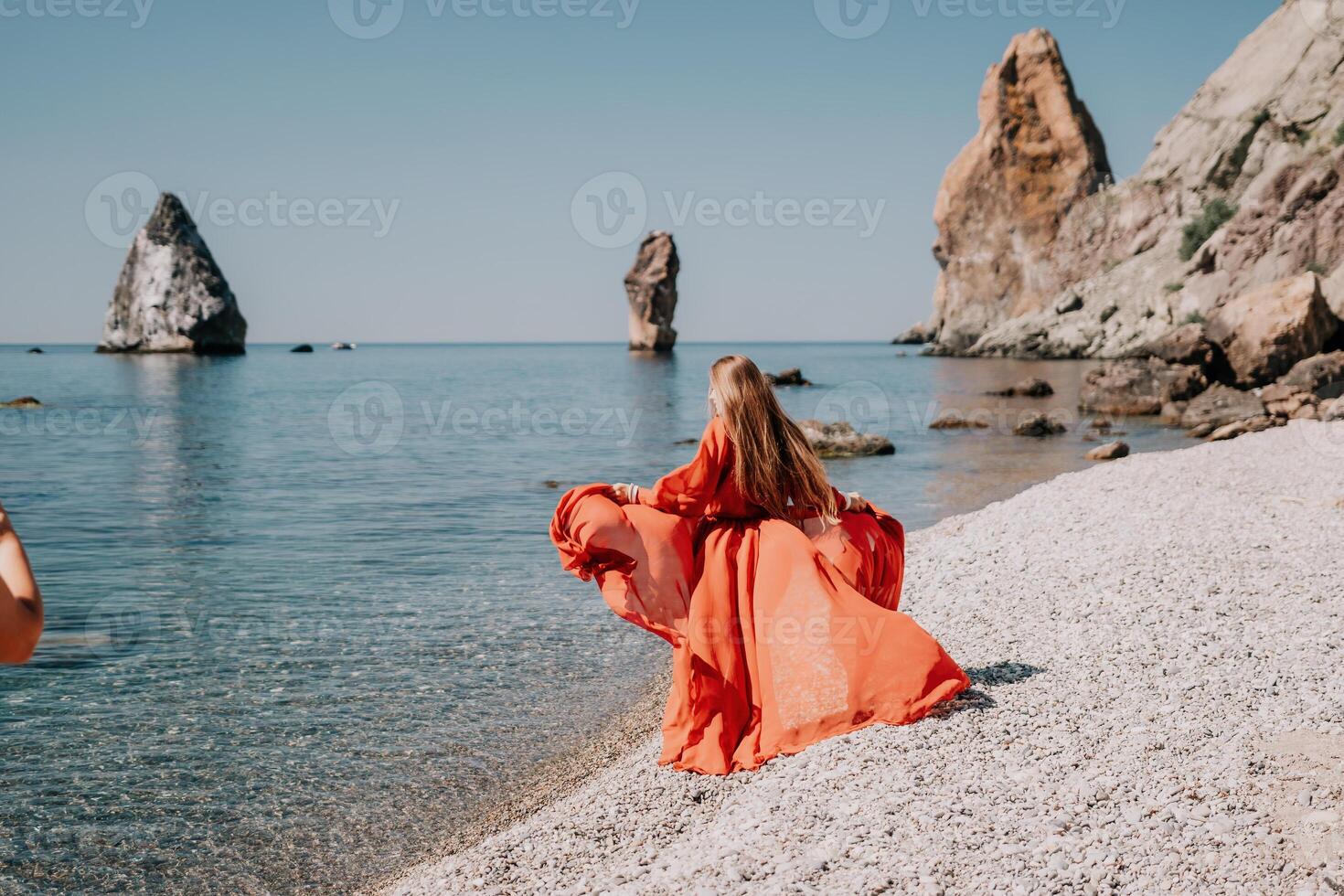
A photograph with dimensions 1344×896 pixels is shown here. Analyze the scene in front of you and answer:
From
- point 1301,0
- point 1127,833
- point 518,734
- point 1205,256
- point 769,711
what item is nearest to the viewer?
point 1127,833

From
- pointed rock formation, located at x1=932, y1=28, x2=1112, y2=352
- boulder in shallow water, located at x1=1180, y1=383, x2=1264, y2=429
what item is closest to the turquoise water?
boulder in shallow water, located at x1=1180, y1=383, x2=1264, y2=429

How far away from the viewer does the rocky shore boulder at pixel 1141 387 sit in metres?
31.9

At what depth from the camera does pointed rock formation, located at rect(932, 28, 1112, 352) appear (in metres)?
106

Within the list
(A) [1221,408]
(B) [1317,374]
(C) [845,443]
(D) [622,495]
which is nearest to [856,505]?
(D) [622,495]

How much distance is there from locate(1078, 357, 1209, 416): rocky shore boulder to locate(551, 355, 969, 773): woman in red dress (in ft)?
95.7

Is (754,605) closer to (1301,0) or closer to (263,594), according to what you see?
(263,594)

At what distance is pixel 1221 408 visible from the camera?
89.4ft

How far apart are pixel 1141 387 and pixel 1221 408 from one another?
5788 millimetres

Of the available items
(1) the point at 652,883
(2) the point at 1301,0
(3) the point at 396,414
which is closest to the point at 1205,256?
(2) the point at 1301,0

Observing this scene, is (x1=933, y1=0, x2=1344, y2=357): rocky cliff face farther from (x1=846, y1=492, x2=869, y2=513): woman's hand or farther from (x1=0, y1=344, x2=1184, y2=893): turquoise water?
(x1=846, y1=492, x2=869, y2=513): woman's hand

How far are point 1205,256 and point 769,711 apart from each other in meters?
51.8

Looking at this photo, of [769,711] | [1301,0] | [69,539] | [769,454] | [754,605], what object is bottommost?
[69,539]

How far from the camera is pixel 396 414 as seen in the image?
147 ft

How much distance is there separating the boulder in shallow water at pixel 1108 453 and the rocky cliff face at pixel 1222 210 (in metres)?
14.5
